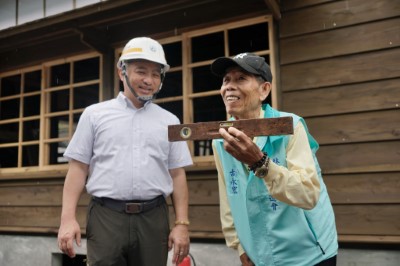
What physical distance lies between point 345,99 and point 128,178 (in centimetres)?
237

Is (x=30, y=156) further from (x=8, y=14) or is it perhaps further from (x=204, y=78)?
(x=204, y=78)

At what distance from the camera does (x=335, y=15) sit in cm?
387

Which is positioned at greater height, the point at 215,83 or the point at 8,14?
the point at 8,14

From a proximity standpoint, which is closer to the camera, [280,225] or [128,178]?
[280,225]

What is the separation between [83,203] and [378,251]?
357 centimetres

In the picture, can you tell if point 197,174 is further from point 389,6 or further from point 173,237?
point 389,6

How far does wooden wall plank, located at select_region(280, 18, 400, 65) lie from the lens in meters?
3.61

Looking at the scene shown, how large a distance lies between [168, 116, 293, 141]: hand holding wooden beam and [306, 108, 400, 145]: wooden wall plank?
7.60 feet

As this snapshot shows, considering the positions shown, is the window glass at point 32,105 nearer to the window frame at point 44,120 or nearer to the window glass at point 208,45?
the window frame at point 44,120

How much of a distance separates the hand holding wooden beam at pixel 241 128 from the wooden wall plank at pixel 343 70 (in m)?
2.41

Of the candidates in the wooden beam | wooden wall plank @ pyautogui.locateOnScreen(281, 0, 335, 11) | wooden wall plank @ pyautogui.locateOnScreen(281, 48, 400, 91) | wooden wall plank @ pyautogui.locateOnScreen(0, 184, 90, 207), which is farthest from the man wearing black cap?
wooden wall plank @ pyautogui.locateOnScreen(0, 184, 90, 207)

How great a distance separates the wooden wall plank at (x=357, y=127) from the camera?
351 centimetres

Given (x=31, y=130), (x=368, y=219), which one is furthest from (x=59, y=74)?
(x=368, y=219)

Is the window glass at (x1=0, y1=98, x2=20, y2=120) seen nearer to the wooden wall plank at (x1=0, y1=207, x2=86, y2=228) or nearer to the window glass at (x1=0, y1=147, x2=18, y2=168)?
the window glass at (x1=0, y1=147, x2=18, y2=168)
